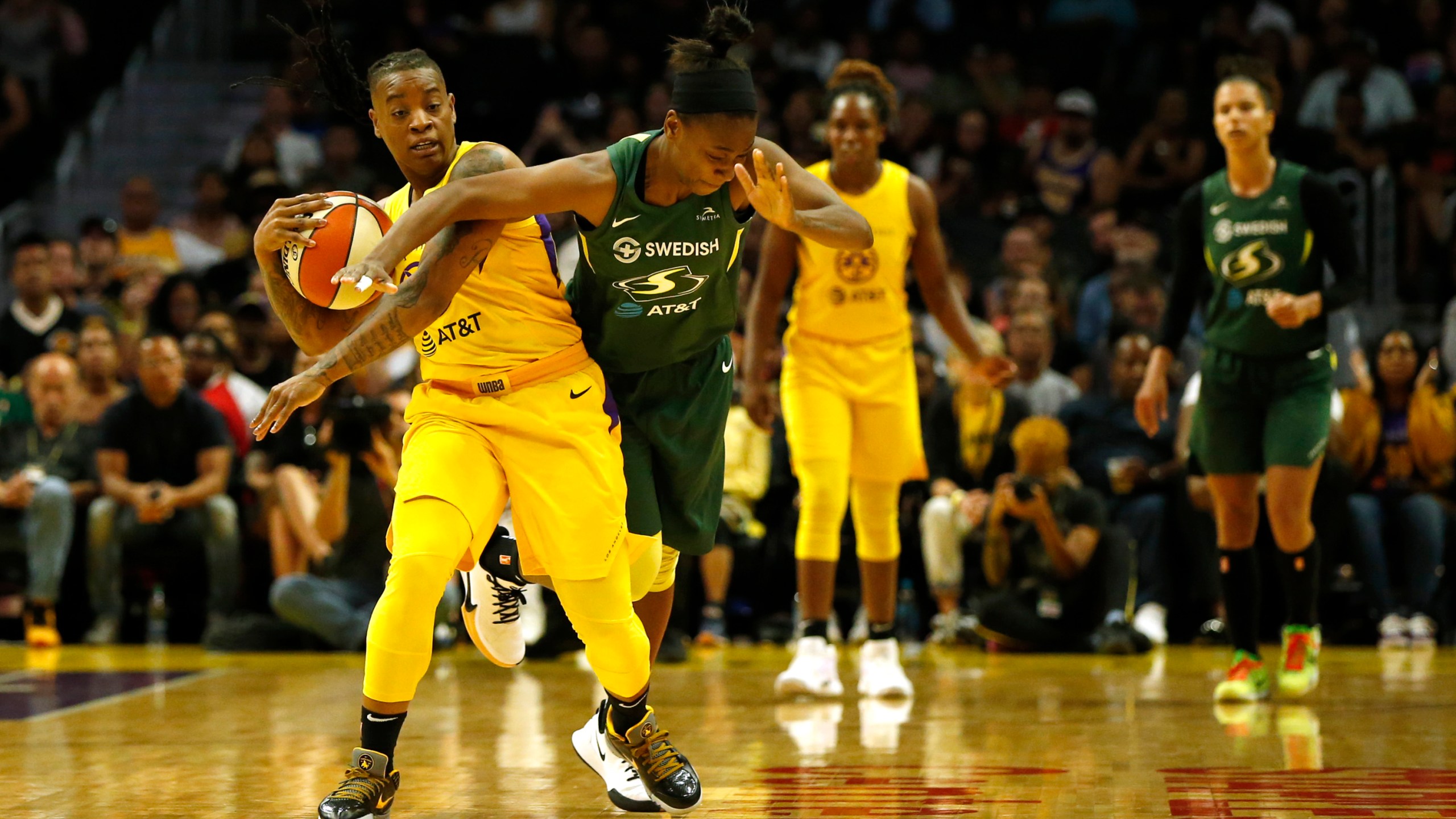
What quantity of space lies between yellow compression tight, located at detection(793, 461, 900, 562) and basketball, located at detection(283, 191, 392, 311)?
2804 mm

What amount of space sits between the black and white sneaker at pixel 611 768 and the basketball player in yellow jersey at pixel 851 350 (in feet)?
6.70

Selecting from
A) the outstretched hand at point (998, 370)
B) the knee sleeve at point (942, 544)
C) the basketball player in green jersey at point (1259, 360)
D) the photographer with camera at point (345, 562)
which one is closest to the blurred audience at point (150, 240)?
the photographer with camera at point (345, 562)

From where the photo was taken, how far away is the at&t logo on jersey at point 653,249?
4.10m

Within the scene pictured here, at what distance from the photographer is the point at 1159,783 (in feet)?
14.1

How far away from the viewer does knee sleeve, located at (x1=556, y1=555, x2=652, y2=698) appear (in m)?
3.98

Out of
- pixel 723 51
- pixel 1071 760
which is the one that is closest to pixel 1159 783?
pixel 1071 760

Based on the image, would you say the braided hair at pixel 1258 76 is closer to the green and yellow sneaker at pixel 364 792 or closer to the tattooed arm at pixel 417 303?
the tattooed arm at pixel 417 303

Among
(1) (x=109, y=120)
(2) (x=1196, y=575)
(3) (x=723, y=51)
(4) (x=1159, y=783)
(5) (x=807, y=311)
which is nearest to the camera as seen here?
(3) (x=723, y=51)

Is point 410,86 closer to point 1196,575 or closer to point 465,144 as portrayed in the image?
point 465,144

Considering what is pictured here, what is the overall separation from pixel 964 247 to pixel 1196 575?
3683 mm

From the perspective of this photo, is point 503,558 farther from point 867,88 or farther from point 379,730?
point 867,88

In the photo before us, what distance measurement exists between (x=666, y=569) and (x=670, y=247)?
972 millimetres

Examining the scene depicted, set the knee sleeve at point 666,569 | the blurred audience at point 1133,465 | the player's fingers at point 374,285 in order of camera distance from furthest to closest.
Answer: the blurred audience at point 1133,465 → the knee sleeve at point 666,569 → the player's fingers at point 374,285

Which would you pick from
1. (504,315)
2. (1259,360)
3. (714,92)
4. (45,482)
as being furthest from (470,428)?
(45,482)
